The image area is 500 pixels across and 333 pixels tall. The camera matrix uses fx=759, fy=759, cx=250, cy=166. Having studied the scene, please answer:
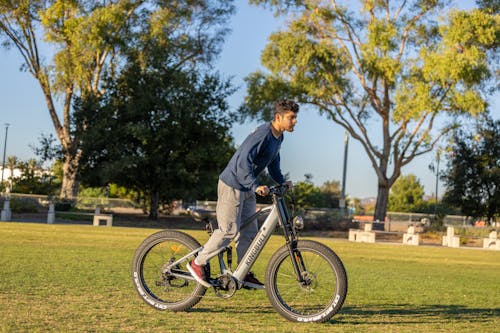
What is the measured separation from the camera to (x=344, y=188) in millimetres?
50750

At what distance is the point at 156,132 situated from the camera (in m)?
36.3

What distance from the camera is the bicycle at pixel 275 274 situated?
641 cm

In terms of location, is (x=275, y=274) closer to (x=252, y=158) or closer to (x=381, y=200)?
(x=252, y=158)

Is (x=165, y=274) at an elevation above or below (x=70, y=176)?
below

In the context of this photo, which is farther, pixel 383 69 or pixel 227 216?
pixel 383 69

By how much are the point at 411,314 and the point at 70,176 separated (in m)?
32.3

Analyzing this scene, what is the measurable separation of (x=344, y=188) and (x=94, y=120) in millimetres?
19970

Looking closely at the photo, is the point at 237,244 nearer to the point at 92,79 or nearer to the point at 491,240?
the point at 491,240

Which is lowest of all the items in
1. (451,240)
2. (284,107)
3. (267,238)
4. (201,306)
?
(201,306)

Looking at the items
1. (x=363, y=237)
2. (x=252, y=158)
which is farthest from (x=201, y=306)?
(x=363, y=237)

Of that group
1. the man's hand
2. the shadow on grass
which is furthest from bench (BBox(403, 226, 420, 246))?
the man's hand

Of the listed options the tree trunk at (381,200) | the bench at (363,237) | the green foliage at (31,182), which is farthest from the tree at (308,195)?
the bench at (363,237)

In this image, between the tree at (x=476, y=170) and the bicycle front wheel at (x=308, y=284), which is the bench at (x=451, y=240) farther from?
the bicycle front wheel at (x=308, y=284)

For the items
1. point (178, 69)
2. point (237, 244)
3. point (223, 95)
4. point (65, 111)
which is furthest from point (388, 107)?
point (237, 244)
